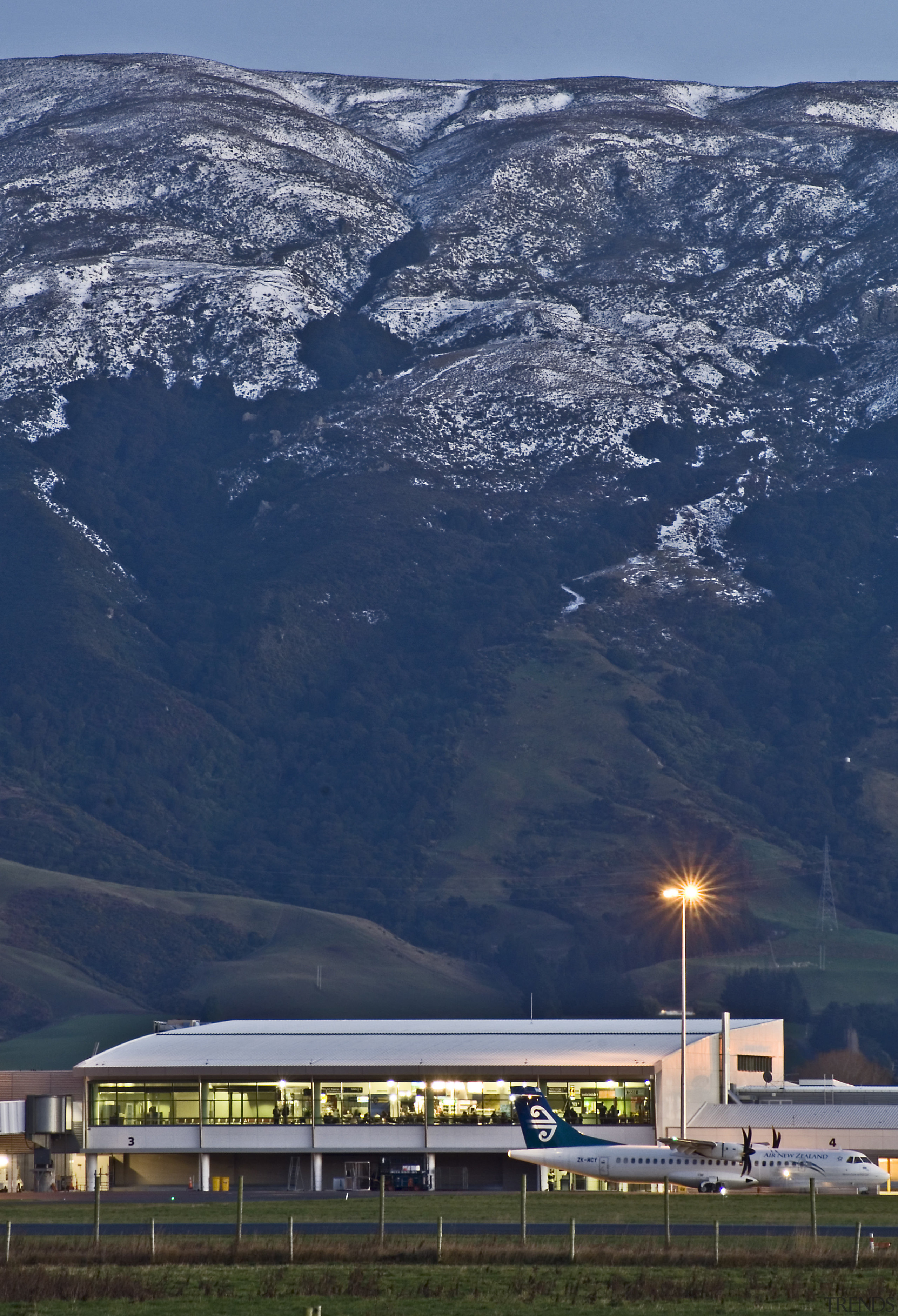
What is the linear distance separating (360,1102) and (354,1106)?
484mm

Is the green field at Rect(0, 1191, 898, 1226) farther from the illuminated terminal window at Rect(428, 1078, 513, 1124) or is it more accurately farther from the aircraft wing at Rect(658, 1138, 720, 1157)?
the illuminated terminal window at Rect(428, 1078, 513, 1124)

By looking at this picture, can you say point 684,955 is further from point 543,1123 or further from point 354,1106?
point 354,1106

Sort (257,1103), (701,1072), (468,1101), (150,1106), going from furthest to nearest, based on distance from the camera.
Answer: (701,1072) → (150,1106) → (257,1103) → (468,1101)

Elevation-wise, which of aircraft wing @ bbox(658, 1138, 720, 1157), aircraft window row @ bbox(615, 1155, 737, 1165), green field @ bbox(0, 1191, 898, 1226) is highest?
aircraft wing @ bbox(658, 1138, 720, 1157)

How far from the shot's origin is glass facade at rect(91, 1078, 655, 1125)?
397 ft

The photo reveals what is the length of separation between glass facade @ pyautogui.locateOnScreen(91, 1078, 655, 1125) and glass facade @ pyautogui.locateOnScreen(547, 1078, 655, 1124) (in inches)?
1.8

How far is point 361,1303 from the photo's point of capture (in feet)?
176

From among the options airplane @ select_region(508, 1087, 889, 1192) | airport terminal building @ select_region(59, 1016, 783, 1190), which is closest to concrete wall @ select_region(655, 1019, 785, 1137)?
airport terminal building @ select_region(59, 1016, 783, 1190)

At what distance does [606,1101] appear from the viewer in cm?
12162

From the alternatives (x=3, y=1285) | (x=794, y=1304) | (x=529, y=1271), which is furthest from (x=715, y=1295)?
(x=3, y=1285)

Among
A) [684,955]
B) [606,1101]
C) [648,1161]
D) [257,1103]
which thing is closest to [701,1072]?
[606,1101]

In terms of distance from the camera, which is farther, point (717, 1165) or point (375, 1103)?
point (375, 1103)

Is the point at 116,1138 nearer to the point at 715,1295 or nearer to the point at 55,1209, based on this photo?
the point at 55,1209

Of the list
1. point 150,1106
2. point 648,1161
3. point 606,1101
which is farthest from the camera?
point 150,1106
